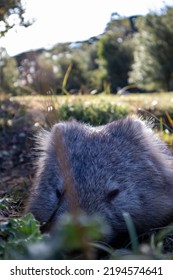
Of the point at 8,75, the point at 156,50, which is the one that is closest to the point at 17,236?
the point at 8,75

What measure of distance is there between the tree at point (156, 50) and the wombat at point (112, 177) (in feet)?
93.6

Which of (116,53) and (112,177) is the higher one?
(116,53)

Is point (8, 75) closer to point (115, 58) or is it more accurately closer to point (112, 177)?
point (112, 177)

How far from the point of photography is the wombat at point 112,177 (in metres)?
3.33

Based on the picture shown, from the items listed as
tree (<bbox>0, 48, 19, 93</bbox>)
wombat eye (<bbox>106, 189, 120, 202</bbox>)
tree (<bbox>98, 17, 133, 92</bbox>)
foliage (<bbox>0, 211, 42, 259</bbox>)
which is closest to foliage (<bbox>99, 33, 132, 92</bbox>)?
tree (<bbox>98, 17, 133, 92</bbox>)

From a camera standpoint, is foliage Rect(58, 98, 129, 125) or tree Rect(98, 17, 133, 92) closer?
foliage Rect(58, 98, 129, 125)

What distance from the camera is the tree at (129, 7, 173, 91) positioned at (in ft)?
107

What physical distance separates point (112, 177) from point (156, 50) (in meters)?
30.5

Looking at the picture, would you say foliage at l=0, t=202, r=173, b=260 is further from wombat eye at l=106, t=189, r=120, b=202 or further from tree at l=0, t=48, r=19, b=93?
tree at l=0, t=48, r=19, b=93

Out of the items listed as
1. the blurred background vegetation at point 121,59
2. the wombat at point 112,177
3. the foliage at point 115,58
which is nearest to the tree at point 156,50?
the blurred background vegetation at point 121,59

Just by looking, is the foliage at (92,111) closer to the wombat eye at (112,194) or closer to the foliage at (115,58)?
the wombat eye at (112,194)

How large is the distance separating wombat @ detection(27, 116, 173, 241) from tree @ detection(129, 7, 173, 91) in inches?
1124

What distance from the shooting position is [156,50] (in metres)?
33.1

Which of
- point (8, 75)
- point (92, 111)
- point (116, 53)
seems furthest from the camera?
point (116, 53)
